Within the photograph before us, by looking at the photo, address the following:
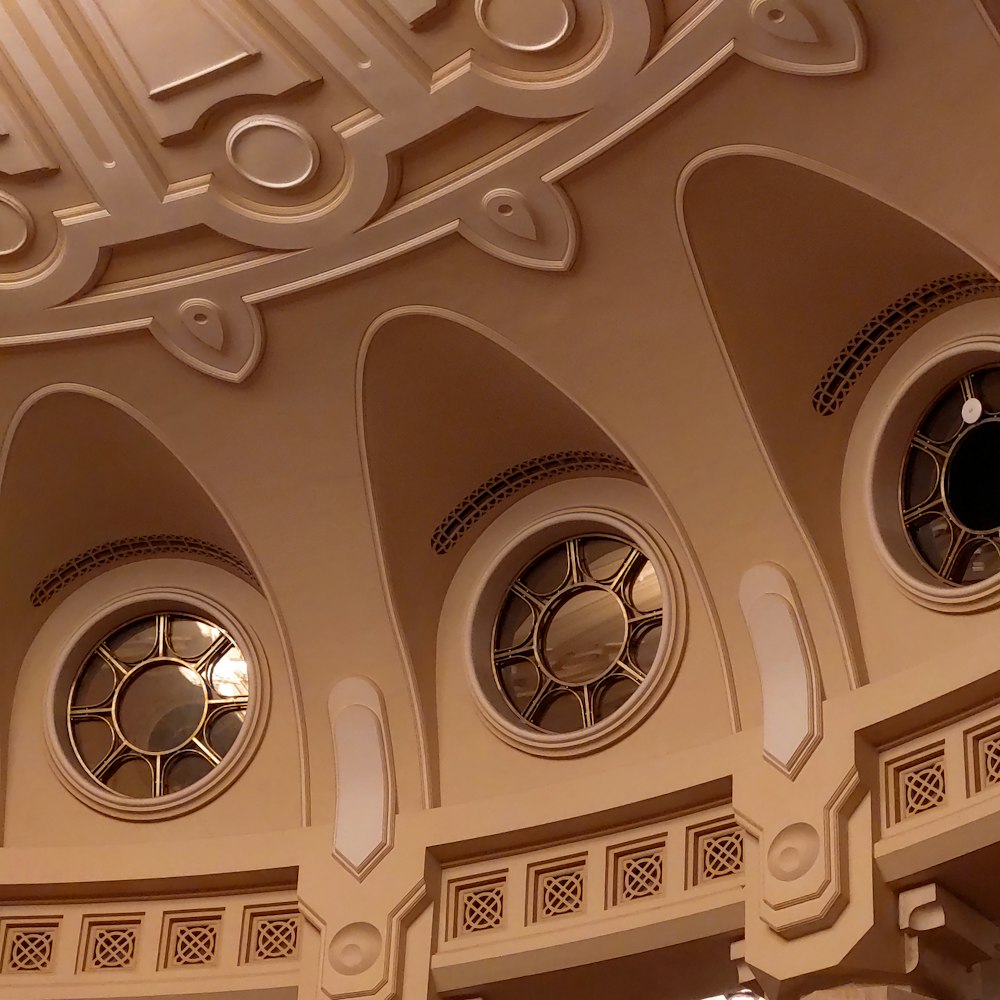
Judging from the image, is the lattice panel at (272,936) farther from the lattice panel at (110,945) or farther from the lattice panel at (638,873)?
the lattice panel at (638,873)

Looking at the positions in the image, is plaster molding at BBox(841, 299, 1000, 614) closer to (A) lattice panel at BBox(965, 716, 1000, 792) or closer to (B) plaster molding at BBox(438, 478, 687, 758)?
(A) lattice panel at BBox(965, 716, 1000, 792)

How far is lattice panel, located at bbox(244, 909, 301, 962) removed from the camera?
9.41 metres

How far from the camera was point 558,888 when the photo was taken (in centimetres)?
884

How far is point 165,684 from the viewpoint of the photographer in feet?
34.9

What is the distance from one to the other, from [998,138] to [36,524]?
651cm

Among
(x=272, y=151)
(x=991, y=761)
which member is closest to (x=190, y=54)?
(x=272, y=151)

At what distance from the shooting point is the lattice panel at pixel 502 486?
32.6 ft

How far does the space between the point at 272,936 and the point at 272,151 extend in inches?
180

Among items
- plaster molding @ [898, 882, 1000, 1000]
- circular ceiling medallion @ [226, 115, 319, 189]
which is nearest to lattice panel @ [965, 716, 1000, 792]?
plaster molding @ [898, 882, 1000, 1000]

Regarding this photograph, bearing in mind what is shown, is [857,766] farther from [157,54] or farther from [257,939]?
[157,54]

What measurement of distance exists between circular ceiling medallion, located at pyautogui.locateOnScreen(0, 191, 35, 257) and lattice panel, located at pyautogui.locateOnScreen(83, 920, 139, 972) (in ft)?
13.4

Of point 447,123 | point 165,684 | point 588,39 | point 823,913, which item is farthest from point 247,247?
point 823,913

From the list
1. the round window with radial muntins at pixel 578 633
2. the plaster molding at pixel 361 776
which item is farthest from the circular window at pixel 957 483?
the plaster molding at pixel 361 776

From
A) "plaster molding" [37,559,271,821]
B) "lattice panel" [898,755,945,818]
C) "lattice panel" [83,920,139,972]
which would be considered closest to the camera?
"lattice panel" [898,755,945,818]
